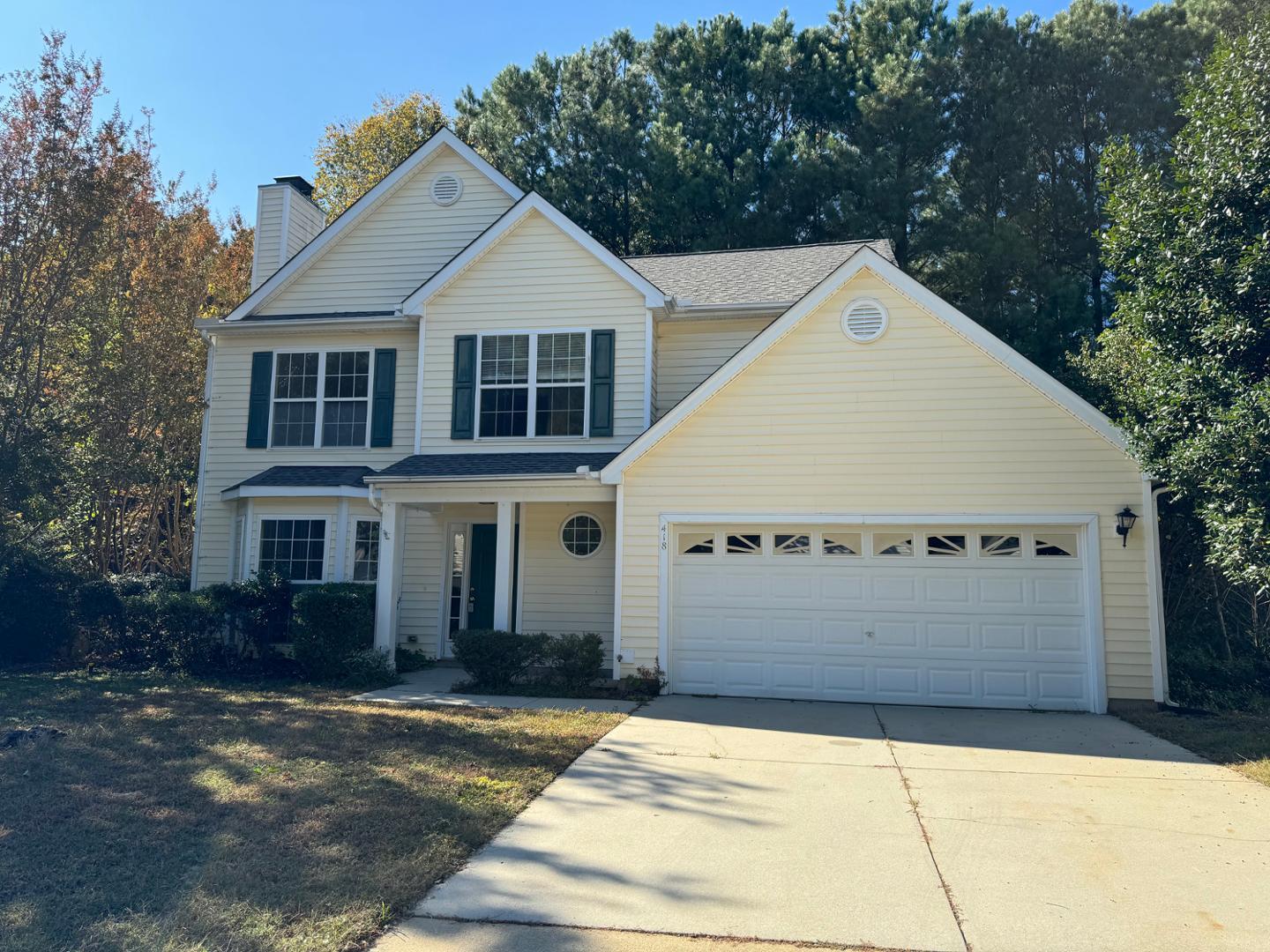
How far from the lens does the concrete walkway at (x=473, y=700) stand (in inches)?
403

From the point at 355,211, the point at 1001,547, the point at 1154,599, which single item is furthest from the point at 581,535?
the point at 1154,599

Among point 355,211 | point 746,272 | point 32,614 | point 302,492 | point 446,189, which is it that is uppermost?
point 446,189

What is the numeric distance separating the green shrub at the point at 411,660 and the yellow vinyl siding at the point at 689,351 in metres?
5.35

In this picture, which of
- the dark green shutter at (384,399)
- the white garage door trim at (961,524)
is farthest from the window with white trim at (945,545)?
the dark green shutter at (384,399)

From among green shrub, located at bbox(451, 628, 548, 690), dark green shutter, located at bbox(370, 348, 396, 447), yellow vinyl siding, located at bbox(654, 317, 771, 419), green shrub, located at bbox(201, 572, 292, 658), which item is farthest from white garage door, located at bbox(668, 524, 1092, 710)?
green shrub, located at bbox(201, 572, 292, 658)

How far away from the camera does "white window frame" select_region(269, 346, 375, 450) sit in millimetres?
14664

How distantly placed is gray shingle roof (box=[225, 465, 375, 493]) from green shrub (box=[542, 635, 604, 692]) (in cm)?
437

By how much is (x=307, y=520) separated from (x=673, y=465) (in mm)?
6315

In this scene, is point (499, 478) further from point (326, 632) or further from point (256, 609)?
point (256, 609)

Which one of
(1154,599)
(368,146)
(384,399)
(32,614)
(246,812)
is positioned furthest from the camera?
(368,146)

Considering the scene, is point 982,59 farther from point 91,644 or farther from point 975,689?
point 91,644

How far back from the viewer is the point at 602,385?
532 inches

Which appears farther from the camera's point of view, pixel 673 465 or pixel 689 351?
pixel 689 351

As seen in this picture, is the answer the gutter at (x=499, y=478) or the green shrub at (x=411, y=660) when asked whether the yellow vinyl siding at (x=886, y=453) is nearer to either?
the gutter at (x=499, y=478)
